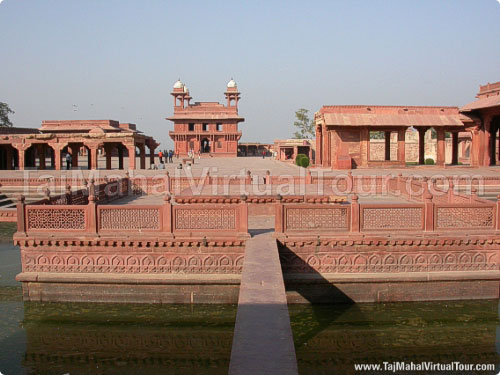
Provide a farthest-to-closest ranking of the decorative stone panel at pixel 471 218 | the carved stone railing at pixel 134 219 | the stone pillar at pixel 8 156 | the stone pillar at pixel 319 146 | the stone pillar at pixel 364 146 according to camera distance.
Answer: the stone pillar at pixel 319 146 < the stone pillar at pixel 8 156 < the stone pillar at pixel 364 146 < the decorative stone panel at pixel 471 218 < the carved stone railing at pixel 134 219

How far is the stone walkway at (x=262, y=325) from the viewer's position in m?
4.07

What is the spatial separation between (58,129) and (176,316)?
41165mm

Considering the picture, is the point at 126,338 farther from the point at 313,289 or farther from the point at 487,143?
the point at 487,143

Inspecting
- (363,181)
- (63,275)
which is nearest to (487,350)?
(63,275)

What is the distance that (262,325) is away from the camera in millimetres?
4938

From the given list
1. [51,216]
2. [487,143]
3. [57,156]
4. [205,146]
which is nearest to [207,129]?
[205,146]

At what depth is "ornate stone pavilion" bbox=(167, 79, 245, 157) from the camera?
5962 cm

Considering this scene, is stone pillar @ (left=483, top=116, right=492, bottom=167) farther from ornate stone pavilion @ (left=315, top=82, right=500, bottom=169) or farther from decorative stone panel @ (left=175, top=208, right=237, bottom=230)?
decorative stone panel @ (left=175, top=208, right=237, bottom=230)

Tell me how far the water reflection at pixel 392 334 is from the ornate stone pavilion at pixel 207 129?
1997 inches

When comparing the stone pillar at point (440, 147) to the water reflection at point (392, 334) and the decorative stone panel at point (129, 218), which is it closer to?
the water reflection at point (392, 334)

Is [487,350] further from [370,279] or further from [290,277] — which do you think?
[290,277]

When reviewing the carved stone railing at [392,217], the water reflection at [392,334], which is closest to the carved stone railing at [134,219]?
the water reflection at [392,334]

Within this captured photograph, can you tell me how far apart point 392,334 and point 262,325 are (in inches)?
140

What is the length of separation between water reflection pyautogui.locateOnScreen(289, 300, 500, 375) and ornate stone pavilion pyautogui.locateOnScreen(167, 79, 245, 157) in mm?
50712
